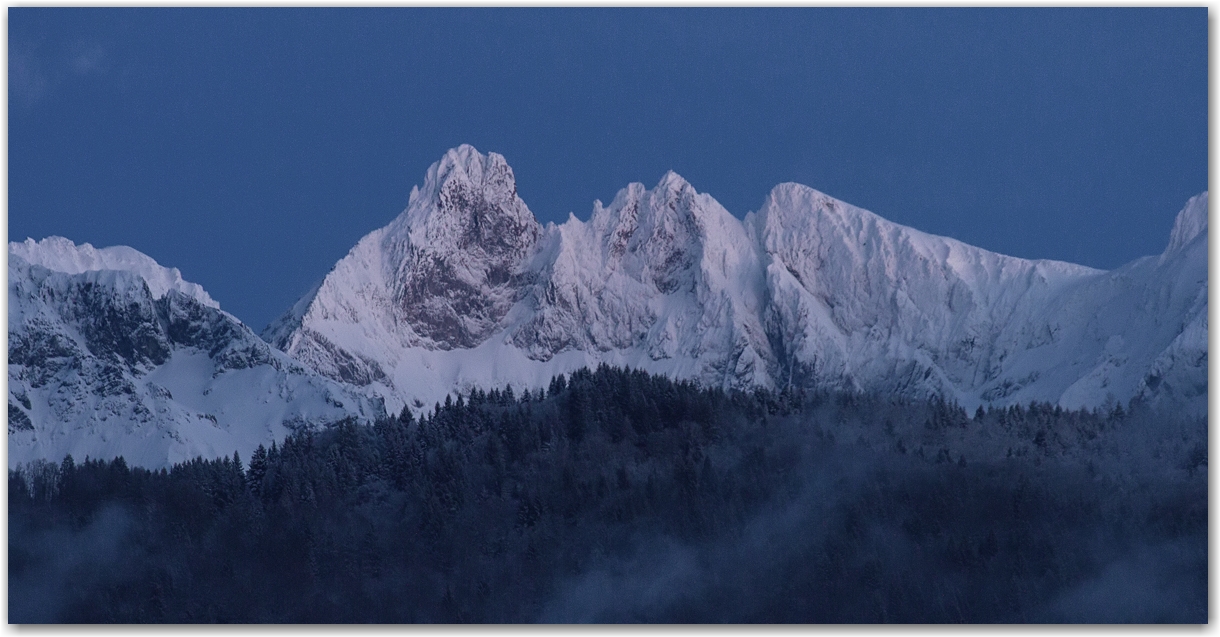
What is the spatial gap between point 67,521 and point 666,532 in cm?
6297

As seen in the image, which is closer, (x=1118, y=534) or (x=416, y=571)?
(x=1118, y=534)

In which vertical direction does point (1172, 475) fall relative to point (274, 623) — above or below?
above

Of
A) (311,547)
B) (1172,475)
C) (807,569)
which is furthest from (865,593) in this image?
(311,547)

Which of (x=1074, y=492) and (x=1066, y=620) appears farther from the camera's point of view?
(x=1074, y=492)

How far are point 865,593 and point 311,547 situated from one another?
58379 millimetres

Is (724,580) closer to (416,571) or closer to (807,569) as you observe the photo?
(807,569)

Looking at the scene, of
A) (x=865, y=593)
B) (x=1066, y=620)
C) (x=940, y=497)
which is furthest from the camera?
(x=940, y=497)

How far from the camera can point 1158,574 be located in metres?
163

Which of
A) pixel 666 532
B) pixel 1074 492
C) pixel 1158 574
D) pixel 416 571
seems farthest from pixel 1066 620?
pixel 416 571

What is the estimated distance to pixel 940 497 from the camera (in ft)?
617

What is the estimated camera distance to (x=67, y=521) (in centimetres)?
19950

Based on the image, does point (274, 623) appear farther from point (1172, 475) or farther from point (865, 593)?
point (1172, 475)

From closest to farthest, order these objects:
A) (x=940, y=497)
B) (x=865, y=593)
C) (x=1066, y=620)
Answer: (x=1066, y=620) → (x=865, y=593) → (x=940, y=497)

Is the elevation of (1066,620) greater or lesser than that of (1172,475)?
lesser
